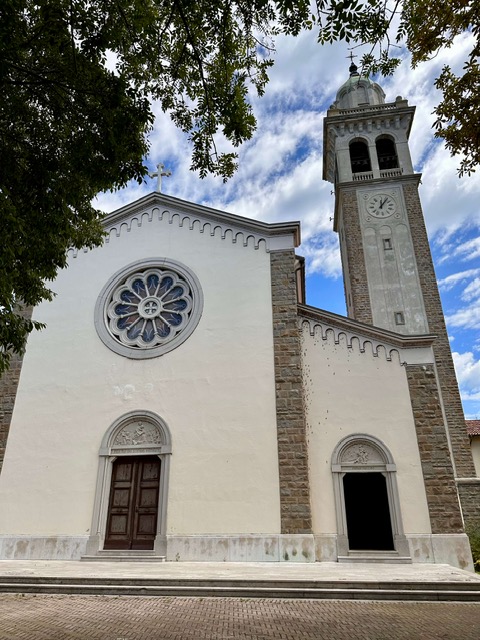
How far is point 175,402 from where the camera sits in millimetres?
12727

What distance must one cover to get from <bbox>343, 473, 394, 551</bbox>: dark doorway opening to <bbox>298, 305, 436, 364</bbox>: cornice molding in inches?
145

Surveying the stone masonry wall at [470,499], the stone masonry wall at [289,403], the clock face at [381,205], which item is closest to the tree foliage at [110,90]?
the stone masonry wall at [289,403]

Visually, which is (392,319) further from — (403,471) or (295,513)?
(295,513)

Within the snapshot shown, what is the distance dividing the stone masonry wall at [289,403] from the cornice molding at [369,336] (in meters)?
0.57

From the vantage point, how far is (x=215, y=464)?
467 inches

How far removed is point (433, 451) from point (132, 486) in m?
7.55

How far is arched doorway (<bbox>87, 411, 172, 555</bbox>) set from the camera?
11.7 metres

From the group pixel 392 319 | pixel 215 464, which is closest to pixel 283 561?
pixel 215 464

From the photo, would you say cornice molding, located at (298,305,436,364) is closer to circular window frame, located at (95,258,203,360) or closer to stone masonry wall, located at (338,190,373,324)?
circular window frame, located at (95,258,203,360)

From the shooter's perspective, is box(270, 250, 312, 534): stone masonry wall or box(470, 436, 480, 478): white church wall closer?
box(270, 250, 312, 534): stone masonry wall

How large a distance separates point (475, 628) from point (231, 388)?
7.88m

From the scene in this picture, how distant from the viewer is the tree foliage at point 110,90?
5.57 meters

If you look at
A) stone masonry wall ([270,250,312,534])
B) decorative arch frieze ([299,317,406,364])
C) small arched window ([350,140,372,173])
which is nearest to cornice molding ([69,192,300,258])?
stone masonry wall ([270,250,312,534])

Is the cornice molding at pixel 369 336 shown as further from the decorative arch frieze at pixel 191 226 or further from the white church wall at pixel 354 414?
the decorative arch frieze at pixel 191 226
